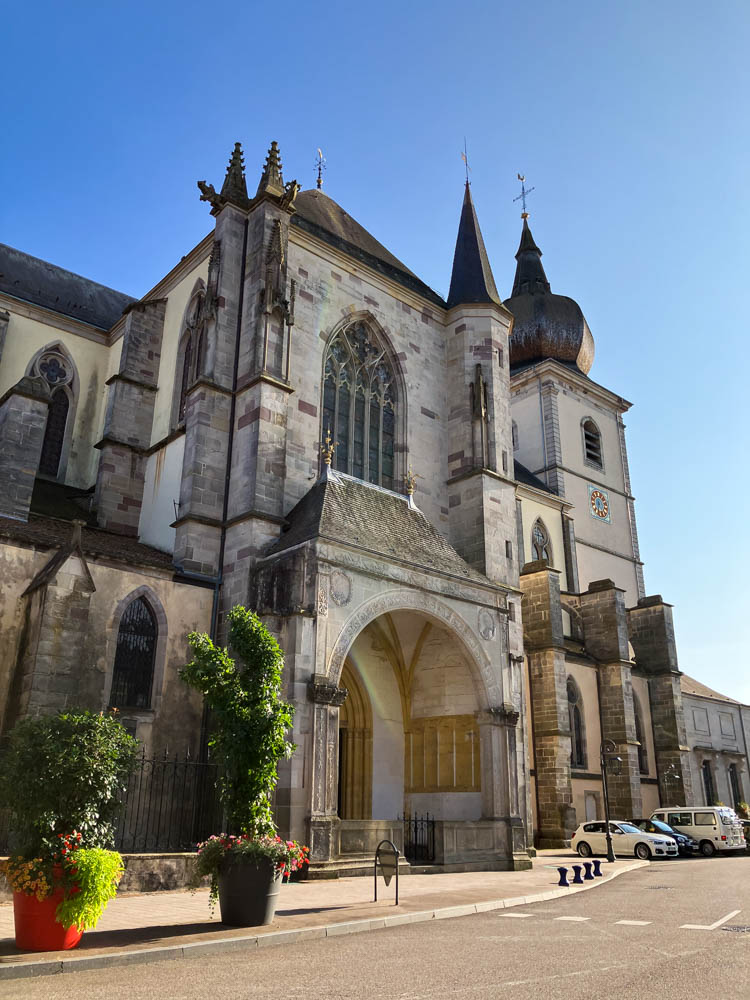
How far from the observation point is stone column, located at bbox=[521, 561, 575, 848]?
84.3 ft

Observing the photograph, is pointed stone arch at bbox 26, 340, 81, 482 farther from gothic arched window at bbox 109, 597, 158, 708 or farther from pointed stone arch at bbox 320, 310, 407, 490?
gothic arched window at bbox 109, 597, 158, 708

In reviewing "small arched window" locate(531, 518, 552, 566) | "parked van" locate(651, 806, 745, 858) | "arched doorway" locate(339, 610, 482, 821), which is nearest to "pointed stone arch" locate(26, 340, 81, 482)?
"arched doorway" locate(339, 610, 482, 821)

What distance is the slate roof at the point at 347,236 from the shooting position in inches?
875

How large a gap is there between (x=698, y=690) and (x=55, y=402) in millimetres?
34345

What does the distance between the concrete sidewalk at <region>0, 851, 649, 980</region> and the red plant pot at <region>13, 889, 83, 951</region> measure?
0.45 ft

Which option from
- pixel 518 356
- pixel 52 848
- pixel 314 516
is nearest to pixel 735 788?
pixel 518 356

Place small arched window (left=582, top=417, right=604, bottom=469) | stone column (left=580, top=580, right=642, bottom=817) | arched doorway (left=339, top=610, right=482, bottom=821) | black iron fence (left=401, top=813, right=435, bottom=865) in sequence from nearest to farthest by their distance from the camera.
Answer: black iron fence (left=401, top=813, right=435, bottom=865), arched doorway (left=339, top=610, right=482, bottom=821), stone column (left=580, top=580, right=642, bottom=817), small arched window (left=582, top=417, right=604, bottom=469)

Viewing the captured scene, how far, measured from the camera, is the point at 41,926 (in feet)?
23.7

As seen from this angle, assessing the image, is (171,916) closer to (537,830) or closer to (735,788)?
(537,830)

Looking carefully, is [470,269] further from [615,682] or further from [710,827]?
[710,827]

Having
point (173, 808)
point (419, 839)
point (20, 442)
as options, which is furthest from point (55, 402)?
point (419, 839)

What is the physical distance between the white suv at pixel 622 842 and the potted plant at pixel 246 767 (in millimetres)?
15786

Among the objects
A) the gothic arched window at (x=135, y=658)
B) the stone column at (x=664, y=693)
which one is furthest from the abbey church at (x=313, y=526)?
the stone column at (x=664, y=693)

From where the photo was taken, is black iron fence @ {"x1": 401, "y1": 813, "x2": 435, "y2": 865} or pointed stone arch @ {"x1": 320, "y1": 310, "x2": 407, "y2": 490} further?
pointed stone arch @ {"x1": 320, "y1": 310, "x2": 407, "y2": 490}
